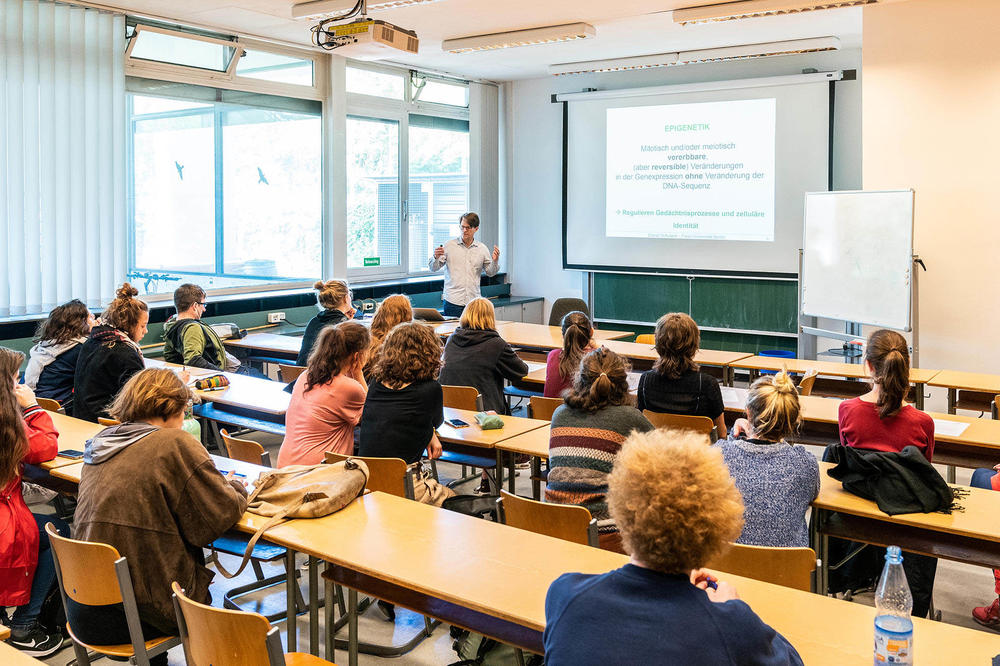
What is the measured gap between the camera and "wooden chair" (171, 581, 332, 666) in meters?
1.95

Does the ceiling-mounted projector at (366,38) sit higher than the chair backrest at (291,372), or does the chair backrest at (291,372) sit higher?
the ceiling-mounted projector at (366,38)

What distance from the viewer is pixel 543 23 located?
22.7 feet

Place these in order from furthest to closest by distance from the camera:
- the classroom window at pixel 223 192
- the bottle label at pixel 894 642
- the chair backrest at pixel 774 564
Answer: the classroom window at pixel 223 192, the chair backrest at pixel 774 564, the bottle label at pixel 894 642

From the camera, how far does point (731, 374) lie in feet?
18.9

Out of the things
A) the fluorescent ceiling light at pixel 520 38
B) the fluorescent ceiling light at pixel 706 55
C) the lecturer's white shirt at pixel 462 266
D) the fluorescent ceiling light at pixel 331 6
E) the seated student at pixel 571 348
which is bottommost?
the seated student at pixel 571 348

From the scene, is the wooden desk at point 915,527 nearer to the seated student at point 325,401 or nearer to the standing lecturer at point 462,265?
the seated student at point 325,401

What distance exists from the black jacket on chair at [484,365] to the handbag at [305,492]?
6.67 ft

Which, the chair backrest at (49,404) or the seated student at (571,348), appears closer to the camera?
the chair backrest at (49,404)

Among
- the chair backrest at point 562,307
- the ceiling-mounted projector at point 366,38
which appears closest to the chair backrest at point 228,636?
the ceiling-mounted projector at point 366,38

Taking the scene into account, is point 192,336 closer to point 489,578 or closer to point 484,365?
point 484,365

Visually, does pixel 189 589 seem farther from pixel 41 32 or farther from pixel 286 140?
pixel 286 140

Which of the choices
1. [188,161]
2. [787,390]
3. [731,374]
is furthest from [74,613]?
[188,161]

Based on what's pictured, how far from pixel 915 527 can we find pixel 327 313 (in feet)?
12.2

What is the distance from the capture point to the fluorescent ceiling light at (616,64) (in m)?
8.41
